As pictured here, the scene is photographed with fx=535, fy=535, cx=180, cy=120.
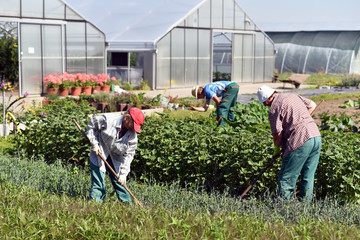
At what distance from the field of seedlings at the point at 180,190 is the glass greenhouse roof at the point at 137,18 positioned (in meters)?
11.6

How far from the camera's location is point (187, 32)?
67.8 feet

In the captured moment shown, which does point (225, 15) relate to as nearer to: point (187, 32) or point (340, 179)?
point (187, 32)

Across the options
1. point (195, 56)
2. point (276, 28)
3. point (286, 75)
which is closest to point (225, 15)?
point (195, 56)

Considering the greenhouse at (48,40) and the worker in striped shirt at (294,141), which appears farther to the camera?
the greenhouse at (48,40)

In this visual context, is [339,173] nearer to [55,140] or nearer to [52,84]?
[55,140]

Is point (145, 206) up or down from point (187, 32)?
down

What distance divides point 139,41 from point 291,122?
14995 mm

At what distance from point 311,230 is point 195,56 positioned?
17.6 metres

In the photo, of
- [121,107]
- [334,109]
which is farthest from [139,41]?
[334,109]

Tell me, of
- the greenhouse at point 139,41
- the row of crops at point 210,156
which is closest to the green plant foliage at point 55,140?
the row of crops at point 210,156

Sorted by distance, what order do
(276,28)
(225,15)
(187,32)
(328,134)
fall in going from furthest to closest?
(276,28) < (225,15) < (187,32) < (328,134)

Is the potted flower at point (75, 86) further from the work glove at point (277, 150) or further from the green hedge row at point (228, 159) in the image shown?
the work glove at point (277, 150)

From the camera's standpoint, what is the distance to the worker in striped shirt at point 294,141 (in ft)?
16.9

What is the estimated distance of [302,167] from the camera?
5.34m
